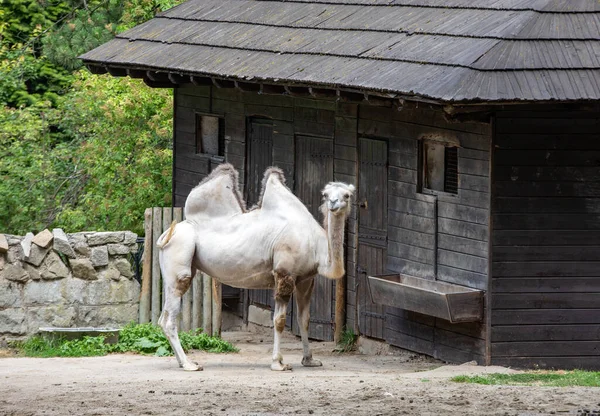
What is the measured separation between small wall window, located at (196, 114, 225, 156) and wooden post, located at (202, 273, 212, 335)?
10.1 ft

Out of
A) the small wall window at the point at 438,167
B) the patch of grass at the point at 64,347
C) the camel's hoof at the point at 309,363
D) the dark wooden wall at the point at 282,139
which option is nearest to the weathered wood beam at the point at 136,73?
the dark wooden wall at the point at 282,139

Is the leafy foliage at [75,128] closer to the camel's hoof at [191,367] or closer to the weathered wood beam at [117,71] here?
the weathered wood beam at [117,71]

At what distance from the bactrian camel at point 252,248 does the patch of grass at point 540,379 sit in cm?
179

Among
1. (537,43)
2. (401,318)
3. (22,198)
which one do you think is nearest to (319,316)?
(401,318)

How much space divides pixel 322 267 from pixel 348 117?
10.0 feet

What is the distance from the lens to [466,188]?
48.4 ft

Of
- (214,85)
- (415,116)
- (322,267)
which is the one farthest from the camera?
(214,85)

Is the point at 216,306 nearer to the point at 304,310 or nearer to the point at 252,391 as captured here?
the point at 304,310

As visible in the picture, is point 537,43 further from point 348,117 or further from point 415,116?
point 348,117

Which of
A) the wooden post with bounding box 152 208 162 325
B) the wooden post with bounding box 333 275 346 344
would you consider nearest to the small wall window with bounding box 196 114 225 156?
the wooden post with bounding box 152 208 162 325

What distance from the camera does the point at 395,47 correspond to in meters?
15.6

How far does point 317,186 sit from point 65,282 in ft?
10.9

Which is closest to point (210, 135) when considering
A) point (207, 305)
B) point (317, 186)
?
point (317, 186)

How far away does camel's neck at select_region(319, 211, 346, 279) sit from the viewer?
13844 millimetres
